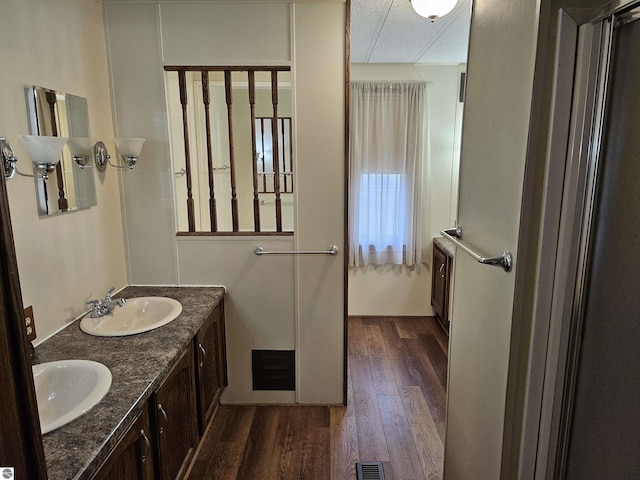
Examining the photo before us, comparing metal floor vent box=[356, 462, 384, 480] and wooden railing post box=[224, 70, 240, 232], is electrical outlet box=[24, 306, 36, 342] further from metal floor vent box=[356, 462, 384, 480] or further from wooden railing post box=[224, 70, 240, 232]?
metal floor vent box=[356, 462, 384, 480]

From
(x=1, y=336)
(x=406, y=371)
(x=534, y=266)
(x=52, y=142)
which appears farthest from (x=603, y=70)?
(x=406, y=371)

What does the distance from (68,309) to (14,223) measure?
19.3 inches

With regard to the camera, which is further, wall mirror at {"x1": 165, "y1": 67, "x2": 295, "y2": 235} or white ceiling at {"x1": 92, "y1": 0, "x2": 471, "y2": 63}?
wall mirror at {"x1": 165, "y1": 67, "x2": 295, "y2": 235}

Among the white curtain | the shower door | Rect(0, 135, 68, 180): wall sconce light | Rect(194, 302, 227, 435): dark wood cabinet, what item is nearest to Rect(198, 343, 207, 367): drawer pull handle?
Rect(194, 302, 227, 435): dark wood cabinet

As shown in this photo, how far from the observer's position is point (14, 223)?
1.52m

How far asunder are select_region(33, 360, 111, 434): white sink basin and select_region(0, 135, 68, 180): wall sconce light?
26.6 inches

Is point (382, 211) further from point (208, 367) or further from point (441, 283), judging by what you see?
point (208, 367)

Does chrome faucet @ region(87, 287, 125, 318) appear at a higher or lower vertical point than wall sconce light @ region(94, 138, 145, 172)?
lower

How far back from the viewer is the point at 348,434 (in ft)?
7.84

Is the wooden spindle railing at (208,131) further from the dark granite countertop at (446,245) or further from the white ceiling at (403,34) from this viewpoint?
the dark granite countertop at (446,245)

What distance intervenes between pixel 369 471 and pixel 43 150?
1.98 m

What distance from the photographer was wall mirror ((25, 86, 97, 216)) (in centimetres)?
164

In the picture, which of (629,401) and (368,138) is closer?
(629,401)

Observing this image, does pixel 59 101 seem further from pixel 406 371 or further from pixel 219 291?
pixel 406 371
